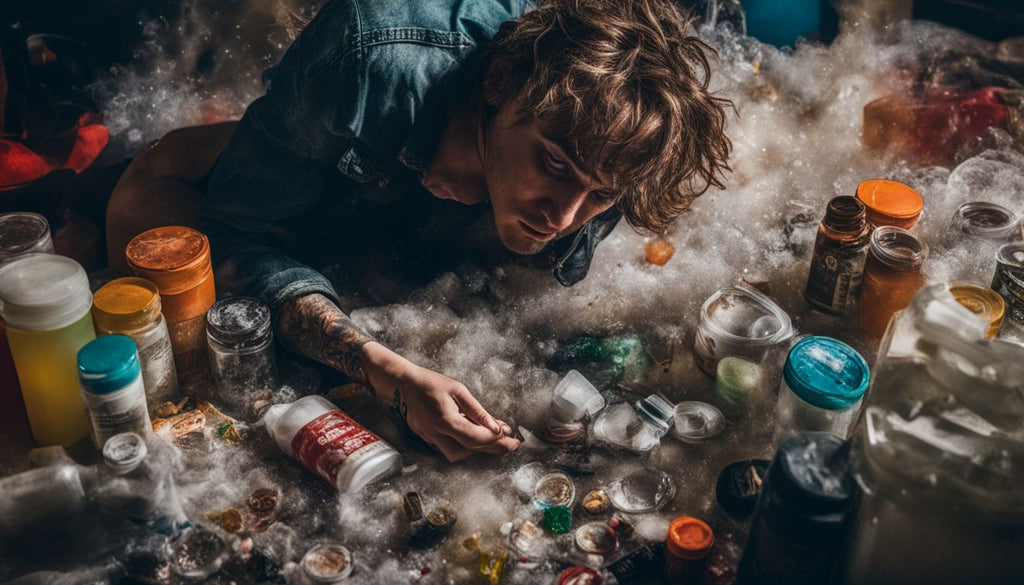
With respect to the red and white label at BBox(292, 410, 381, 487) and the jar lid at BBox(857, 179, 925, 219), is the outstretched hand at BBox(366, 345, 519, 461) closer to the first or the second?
the red and white label at BBox(292, 410, 381, 487)

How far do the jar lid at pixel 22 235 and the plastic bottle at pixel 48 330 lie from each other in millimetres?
135

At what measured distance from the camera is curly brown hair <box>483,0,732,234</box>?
1357 millimetres

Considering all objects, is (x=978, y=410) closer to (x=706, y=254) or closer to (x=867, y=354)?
(x=867, y=354)

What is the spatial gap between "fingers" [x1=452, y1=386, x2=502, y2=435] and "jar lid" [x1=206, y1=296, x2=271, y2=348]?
0.30m

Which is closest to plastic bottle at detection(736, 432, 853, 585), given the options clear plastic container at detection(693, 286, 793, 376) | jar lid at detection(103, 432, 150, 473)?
clear plastic container at detection(693, 286, 793, 376)

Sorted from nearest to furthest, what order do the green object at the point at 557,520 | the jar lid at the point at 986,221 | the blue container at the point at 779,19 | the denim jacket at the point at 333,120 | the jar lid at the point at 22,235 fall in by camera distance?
the green object at the point at 557,520, the jar lid at the point at 22,235, the denim jacket at the point at 333,120, the jar lid at the point at 986,221, the blue container at the point at 779,19

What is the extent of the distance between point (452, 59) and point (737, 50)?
851mm

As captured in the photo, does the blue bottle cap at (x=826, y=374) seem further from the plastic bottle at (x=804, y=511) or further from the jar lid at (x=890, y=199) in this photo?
the jar lid at (x=890, y=199)

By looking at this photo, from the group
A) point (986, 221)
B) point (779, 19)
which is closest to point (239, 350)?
point (986, 221)

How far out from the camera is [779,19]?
86.1 inches

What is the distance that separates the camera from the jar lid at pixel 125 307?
124 cm

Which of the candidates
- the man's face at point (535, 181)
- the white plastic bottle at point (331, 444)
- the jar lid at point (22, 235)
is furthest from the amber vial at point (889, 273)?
the jar lid at point (22, 235)

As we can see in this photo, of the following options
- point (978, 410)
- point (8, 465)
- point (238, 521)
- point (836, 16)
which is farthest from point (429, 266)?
point (836, 16)

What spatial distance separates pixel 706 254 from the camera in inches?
69.4
